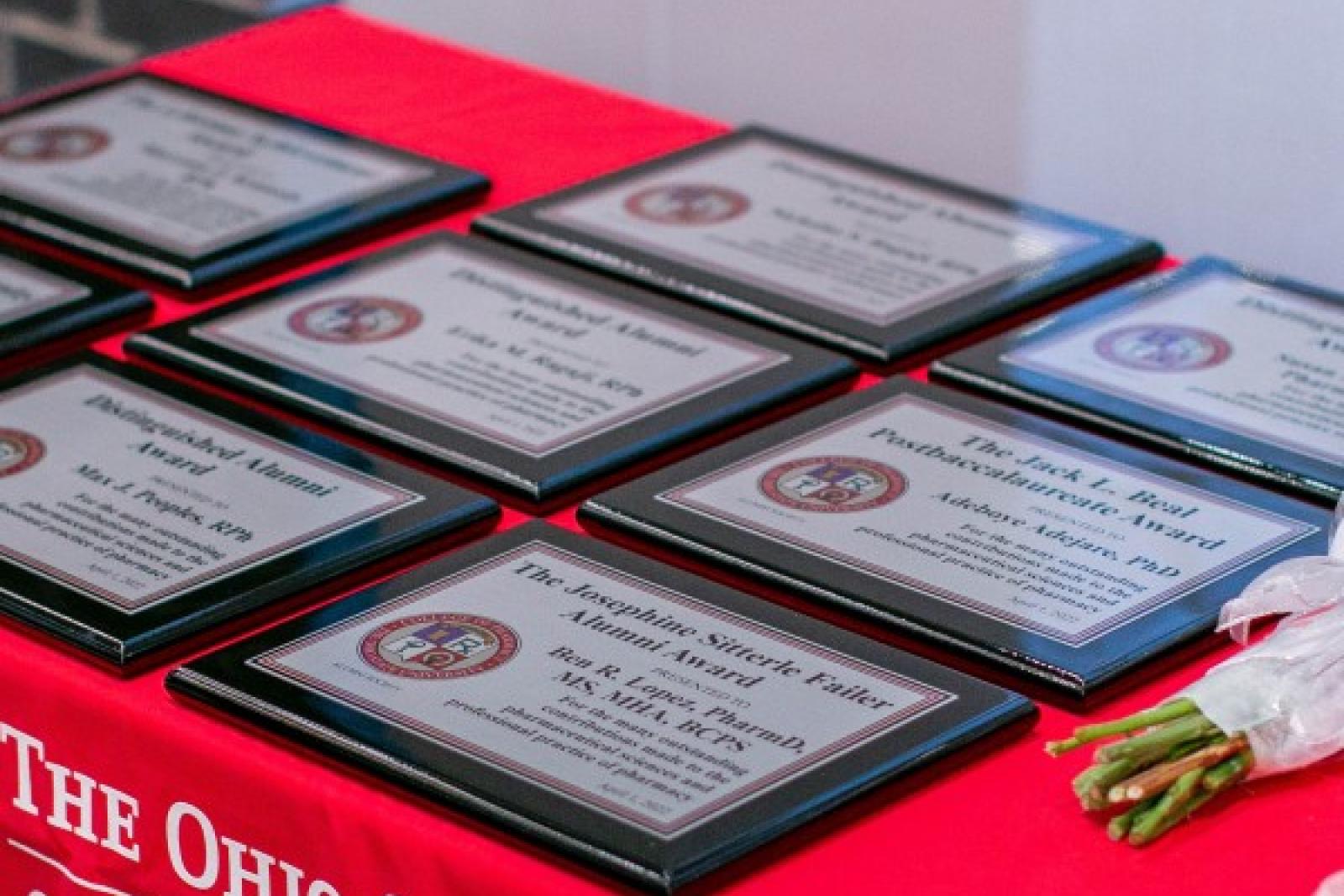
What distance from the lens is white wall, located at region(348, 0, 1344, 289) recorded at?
2.18m

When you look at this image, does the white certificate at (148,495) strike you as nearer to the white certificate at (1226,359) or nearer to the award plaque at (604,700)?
the award plaque at (604,700)

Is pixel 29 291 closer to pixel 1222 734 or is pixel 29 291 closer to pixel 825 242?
pixel 825 242

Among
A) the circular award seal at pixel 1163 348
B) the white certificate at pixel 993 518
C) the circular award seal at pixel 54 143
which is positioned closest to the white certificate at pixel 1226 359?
the circular award seal at pixel 1163 348

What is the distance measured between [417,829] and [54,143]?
1.08 meters

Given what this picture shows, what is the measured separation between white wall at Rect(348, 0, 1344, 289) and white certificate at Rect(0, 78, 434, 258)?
0.42m

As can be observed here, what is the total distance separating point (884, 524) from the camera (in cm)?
163

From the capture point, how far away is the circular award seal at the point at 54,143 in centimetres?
225

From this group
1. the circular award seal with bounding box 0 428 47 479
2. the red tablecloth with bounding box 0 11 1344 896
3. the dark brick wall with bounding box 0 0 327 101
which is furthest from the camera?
the dark brick wall with bounding box 0 0 327 101

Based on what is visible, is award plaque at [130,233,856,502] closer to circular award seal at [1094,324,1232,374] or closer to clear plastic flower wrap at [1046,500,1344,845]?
circular award seal at [1094,324,1232,374]

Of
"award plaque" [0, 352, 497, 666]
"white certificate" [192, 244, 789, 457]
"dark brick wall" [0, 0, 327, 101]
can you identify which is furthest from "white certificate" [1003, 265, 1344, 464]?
"dark brick wall" [0, 0, 327, 101]

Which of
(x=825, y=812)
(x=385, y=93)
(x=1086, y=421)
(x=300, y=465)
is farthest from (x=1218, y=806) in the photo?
(x=385, y=93)

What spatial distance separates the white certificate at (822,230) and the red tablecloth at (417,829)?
406 mm

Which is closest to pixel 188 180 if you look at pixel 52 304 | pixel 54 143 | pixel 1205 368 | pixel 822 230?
pixel 54 143

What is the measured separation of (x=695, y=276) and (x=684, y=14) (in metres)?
0.62
